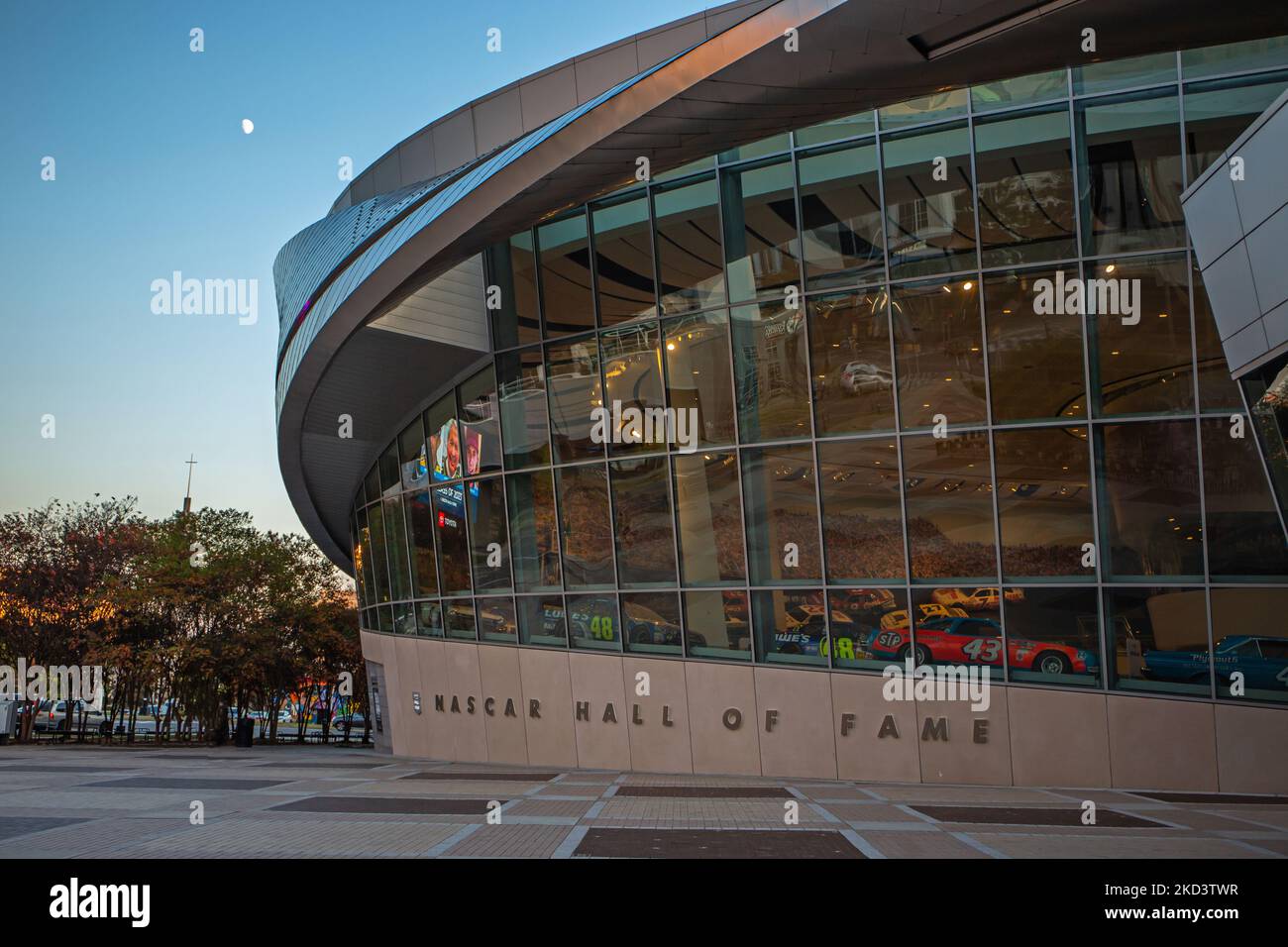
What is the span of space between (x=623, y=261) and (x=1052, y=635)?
10.0 m

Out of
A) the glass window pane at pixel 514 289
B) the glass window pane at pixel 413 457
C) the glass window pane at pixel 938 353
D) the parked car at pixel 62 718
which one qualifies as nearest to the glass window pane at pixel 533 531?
the glass window pane at pixel 514 289

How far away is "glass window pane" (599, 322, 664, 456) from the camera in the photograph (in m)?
17.9

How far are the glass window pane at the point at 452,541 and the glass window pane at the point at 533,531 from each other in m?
2.06

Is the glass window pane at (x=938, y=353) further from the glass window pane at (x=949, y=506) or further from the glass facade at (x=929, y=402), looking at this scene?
the glass window pane at (x=949, y=506)

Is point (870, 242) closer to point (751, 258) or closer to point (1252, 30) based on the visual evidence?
point (751, 258)

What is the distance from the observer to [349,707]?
176 feet

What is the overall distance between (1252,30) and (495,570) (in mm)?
16080

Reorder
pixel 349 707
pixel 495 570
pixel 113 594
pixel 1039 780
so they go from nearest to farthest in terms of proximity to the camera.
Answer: pixel 1039 780
pixel 495 570
pixel 113 594
pixel 349 707

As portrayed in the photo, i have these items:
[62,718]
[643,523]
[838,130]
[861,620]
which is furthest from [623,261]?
[62,718]

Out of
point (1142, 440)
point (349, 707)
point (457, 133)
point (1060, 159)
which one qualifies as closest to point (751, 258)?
point (1060, 159)

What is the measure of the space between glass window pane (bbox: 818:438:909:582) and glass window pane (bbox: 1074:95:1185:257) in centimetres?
469

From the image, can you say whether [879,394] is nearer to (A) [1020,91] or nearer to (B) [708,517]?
(B) [708,517]

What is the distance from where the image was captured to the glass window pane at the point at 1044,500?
14766 millimetres
